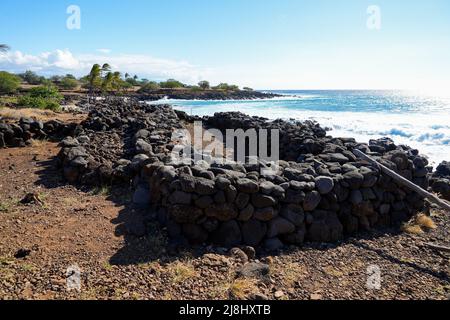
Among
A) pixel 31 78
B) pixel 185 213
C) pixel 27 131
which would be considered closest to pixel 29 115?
pixel 27 131

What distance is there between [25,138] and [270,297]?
1119 centimetres

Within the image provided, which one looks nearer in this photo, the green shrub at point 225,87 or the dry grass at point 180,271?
the dry grass at point 180,271

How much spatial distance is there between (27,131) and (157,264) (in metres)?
9.82

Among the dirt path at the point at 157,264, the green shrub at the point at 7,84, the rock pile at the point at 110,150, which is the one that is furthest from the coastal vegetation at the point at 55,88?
the dirt path at the point at 157,264

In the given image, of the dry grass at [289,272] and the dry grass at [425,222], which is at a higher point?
the dry grass at [425,222]

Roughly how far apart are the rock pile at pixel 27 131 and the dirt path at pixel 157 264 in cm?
579

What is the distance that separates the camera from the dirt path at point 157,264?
4.07 metres

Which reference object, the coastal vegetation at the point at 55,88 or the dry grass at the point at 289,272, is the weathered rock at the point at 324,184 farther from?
the coastal vegetation at the point at 55,88

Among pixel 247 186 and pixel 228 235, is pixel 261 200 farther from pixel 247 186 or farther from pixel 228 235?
pixel 228 235

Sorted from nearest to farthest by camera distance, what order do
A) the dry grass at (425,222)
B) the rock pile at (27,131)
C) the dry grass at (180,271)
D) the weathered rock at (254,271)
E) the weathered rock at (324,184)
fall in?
the dry grass at (180,271) → the weathered rock at (254,271) → the weathered rock at (324,184) → the dry grass at (425,222) → the rock pile at (27,131)

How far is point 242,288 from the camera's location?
412 centimetres

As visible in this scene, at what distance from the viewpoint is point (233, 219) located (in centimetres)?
550
